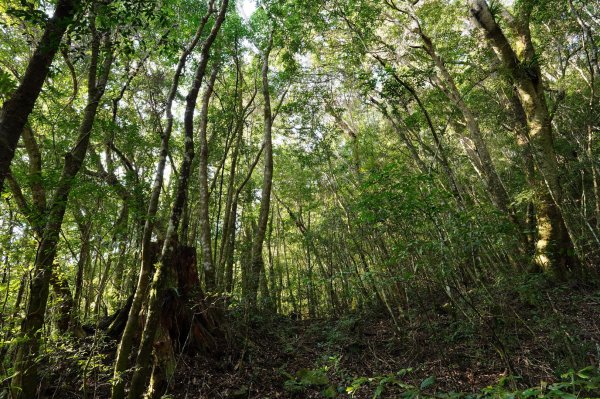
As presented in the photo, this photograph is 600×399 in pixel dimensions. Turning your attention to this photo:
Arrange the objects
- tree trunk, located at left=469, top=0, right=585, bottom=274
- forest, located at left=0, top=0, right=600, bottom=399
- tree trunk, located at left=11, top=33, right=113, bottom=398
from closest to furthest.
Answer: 1. tree trunk, located at left=11, top=33, right=113, bottom=398
2. forest, located at left=0, top=0, right=600, bottom=399
3. tree trunk, located at left=469, top=0, right=585, bottom=274

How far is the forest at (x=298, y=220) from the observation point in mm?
3502

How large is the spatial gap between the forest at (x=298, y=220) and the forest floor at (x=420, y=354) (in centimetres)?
4

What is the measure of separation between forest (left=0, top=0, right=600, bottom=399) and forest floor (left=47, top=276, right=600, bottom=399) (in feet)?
0.14

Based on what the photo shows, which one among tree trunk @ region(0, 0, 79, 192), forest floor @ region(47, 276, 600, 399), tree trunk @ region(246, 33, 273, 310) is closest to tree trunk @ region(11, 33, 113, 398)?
forest floor @ region(47, 276, 600, 399)

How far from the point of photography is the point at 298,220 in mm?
12758

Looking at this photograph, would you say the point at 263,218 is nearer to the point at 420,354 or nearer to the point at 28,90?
the point at 420,354

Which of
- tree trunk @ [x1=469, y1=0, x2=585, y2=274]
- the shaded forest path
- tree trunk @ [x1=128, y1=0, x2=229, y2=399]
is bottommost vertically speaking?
the shaded forest path

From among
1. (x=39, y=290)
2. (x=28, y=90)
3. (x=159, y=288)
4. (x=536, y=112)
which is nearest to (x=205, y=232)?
(x=159, y=288)

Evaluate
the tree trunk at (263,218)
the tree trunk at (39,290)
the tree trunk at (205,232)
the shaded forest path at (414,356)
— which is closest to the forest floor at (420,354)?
the shaded forest path at (414,356)

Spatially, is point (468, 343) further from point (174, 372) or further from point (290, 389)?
point (174, 372)

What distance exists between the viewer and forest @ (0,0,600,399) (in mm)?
3502

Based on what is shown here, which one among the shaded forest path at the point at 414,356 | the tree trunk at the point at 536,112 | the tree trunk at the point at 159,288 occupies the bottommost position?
the shaded forest path at the point at 414,356

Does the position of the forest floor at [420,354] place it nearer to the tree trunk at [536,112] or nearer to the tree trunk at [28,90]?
the tree trunk at [536,112]

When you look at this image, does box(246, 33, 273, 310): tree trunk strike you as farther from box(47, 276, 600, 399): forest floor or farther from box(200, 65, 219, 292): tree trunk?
box(200, 65, 219, 292): tree trunk
